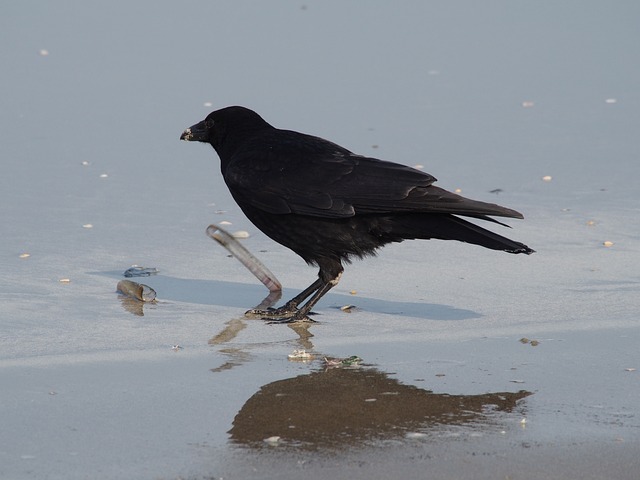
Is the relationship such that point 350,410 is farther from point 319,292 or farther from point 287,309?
point 319,292

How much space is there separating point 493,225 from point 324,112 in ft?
9.43

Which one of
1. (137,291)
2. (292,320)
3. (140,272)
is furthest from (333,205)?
(140,272)

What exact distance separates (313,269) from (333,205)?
0.91 metres

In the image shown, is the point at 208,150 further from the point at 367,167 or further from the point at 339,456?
the point at 339,456

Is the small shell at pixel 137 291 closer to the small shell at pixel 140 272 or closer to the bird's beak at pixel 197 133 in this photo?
the small shell at pixel 140 272

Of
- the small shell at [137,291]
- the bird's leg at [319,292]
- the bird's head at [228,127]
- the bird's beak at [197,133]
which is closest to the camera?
the bird's leg at [319,292]

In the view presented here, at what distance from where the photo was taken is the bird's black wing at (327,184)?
607 cm

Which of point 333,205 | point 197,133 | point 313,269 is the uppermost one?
point 197,133

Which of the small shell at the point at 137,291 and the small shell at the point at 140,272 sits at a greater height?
the small shell at the point at 140,272

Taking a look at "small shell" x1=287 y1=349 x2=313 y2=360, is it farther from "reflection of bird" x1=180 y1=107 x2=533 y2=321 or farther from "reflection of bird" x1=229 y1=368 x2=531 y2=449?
"reflection of bird" x1=180 y1=107 x2=533 y2=321

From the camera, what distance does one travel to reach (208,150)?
9.88 m

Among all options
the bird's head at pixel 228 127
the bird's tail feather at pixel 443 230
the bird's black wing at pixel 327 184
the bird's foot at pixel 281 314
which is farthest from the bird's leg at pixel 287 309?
the bird's head at pixel 228 127

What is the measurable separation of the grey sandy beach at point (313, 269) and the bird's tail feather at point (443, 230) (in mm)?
326

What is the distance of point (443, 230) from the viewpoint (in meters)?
6.16
